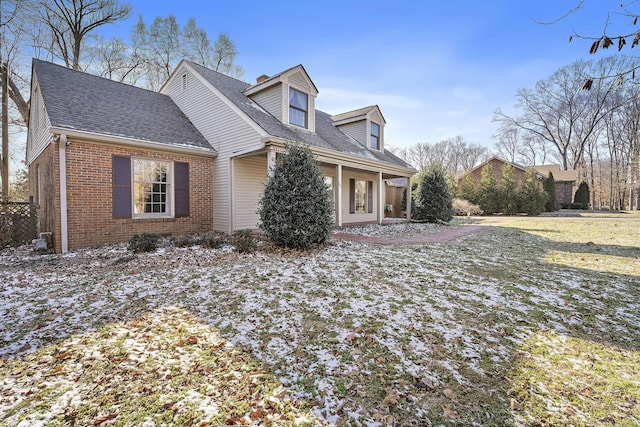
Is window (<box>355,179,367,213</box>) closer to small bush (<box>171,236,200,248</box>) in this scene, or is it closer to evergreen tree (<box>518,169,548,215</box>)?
small bush (<box>171,236,200,248</box>)

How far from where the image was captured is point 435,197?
14.3 meters

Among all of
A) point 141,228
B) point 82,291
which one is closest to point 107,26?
point 141,228

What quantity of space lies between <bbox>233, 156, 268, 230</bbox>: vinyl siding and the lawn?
4.55m

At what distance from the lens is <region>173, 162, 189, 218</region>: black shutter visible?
29.7 feet

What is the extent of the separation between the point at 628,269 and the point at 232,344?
7.56 meters

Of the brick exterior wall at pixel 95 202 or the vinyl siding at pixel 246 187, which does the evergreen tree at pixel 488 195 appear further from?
the brick exterior wall at pixel 95 202

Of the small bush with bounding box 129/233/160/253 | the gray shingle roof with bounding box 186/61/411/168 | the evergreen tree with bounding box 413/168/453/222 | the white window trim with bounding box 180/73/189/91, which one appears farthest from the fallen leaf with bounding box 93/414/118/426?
the evergreen tree with bounding box 413/168/453/222

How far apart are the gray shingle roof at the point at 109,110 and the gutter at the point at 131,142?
0.43ft

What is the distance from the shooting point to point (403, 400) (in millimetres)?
2215

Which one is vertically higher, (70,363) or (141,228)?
(141,228)

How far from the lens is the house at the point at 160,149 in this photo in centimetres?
738

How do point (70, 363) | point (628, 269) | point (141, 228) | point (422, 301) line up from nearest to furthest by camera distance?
point (70, 363)
point (422, 301)
point (628, 269)
point (141, 228)

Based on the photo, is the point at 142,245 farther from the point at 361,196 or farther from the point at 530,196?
the point at 530,196

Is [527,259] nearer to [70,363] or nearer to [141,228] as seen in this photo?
[70,363]
